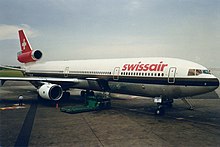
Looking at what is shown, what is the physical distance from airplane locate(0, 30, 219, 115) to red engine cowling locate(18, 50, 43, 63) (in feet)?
21.3

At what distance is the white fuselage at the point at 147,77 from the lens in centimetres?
1541

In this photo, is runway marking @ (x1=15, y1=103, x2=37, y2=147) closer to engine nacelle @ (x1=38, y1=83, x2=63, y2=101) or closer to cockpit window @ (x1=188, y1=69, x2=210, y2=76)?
engine nacelle @ (x1=38, y1=83, x2=63, y2=101)

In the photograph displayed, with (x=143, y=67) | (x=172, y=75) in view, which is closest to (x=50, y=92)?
(x=143, y=67)

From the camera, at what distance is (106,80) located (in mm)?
21078

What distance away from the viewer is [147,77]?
17.5m

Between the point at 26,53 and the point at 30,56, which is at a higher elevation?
the point at 26,53

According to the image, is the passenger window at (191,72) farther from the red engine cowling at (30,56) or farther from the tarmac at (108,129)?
the red engine cowling at (30,56)

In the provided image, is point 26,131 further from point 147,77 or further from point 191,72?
point 191,72

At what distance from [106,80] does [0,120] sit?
30.7ft

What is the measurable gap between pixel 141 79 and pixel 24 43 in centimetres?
2303

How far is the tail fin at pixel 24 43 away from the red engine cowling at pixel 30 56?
64cm

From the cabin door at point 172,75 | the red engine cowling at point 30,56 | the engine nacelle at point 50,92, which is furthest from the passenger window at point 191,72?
the red engine cowling at point 30,56

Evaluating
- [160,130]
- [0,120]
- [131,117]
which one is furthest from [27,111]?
[160,130]

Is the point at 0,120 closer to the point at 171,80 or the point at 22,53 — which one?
the point at 171,80
